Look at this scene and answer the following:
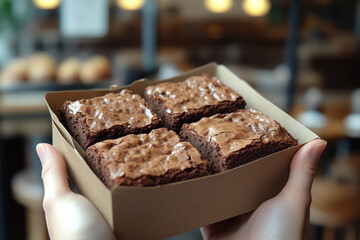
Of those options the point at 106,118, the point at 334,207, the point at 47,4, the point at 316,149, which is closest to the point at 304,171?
the point at 316,149

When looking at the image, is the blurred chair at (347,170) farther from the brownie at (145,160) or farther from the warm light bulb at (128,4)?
the brownie at (145,160)

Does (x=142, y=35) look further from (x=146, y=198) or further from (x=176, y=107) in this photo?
(x=146, y=198)

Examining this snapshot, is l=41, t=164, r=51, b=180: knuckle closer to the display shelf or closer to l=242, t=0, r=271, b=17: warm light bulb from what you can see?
the display shelf

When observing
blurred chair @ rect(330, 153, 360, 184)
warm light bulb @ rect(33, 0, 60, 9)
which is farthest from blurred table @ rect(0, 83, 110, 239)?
blurred chair @ rect(330, 153, 360, 184)

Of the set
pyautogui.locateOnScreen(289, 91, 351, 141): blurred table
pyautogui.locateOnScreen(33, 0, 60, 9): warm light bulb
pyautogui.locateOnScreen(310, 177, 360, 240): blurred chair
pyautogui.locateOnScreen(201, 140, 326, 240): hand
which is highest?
pyautogui.locateOnScreen(33, 0, 60, 9): warm light bulb

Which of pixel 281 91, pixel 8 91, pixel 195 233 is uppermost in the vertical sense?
pixel 8 91

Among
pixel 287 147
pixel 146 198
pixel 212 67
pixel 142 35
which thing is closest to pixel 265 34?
pixel 142 35
